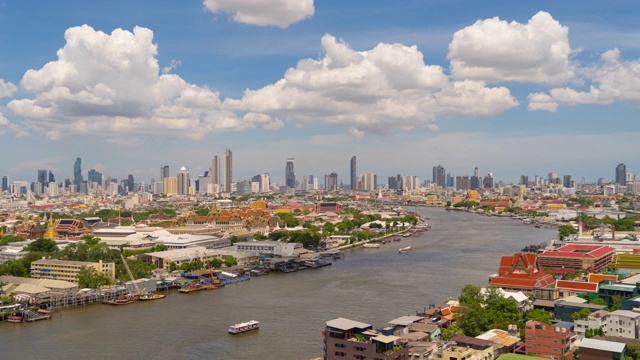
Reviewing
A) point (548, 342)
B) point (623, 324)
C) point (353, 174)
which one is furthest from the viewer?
point (353, 174)

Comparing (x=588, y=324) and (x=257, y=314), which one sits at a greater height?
(x=588, y=324)

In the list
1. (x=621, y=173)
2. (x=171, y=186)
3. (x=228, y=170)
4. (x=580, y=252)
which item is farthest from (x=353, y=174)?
(x=580, y=252)

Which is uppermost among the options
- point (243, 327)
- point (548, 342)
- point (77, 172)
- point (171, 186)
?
point (77, 172)

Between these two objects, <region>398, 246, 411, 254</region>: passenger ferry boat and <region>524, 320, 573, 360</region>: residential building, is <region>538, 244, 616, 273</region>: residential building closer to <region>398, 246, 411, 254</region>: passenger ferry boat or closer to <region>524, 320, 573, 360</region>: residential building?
<region>398, 246, 411, 254</region>: passenger ferry boat

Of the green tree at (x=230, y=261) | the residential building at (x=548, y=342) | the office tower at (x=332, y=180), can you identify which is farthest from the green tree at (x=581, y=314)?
the office tower at (x=332, y=180)

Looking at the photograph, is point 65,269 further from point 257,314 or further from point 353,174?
point 353,174

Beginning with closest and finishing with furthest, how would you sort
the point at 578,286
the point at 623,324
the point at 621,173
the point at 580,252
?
the point at 623,324 < the point at 578,286 < the point at 580,252 < the point at 621,173

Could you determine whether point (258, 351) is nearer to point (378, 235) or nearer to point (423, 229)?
point (378, 235)
